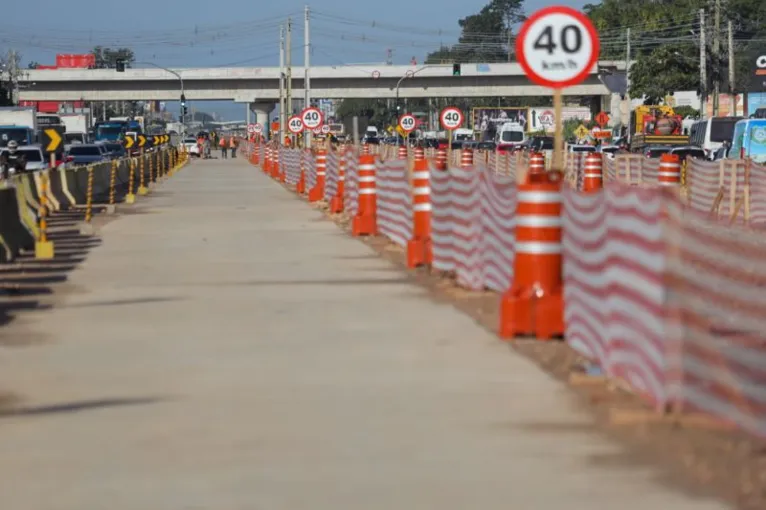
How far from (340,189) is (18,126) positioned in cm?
3190

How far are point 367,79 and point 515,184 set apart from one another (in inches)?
4494

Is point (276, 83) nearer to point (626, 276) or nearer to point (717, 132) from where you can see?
point (717, 132)

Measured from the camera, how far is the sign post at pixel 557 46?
12.6m

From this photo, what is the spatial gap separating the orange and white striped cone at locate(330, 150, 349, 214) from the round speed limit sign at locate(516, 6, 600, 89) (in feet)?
53.8

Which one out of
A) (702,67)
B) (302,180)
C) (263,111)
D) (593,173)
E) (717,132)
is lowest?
(302,180)

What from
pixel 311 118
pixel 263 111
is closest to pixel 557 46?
pixel 311 118

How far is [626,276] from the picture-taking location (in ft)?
31.7

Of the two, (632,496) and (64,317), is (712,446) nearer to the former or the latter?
(632,496)

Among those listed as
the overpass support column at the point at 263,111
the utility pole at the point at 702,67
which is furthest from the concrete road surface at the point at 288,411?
the overpass support column at the point at 263,111

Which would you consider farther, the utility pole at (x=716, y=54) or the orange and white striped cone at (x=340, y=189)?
the utility pole at (x=716, y=54)

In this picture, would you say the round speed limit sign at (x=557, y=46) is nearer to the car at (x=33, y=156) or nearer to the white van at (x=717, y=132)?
the car at (x=33, y=156)

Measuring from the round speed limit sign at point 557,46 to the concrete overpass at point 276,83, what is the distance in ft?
360

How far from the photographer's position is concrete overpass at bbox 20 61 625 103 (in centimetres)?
12481

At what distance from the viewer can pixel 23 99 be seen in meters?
A: 138
